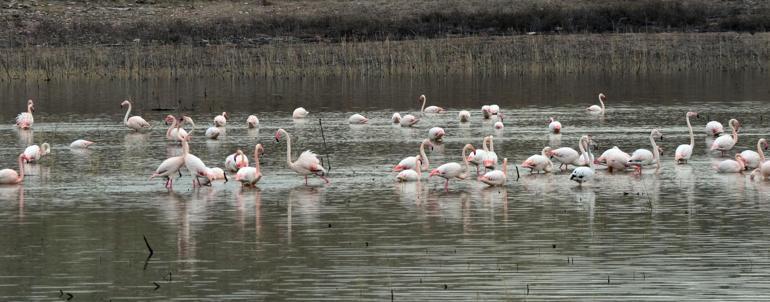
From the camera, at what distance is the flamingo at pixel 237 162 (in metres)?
20.0

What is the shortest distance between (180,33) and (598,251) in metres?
39.5

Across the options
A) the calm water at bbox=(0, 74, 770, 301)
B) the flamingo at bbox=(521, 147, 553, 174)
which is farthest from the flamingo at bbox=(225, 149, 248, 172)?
the flamingo at bbox=(521, 147, 553, 174)

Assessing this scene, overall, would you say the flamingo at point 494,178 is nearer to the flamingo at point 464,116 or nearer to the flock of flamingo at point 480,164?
the flock of flamingo at point 480,164

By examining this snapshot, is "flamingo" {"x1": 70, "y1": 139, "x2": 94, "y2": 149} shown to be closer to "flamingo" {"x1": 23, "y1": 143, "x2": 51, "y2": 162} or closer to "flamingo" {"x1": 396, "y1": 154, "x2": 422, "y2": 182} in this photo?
"flamingo" {"x1": 23, "y1": 143, "x2": 51, "y2": 162}

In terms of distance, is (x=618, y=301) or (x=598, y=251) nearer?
(x=618, y=301)

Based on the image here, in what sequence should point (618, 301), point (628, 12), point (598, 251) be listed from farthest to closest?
1. point (628, 12)
2. point (598, 251)
3. point (618, 301)

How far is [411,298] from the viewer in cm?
1177

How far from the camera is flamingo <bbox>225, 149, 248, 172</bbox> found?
20.0m

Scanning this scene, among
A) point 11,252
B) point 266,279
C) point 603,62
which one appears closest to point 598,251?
point 266,279

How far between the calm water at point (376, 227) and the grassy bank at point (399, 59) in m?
14.3

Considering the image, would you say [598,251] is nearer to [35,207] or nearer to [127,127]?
[35,207]

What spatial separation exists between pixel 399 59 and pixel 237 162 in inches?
954

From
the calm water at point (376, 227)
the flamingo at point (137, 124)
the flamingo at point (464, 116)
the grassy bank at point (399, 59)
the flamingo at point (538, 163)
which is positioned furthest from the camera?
the grassy bank at point (399, 59)

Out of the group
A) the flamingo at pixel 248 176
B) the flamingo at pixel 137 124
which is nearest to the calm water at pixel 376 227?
the flamingo at pixel 248 176
